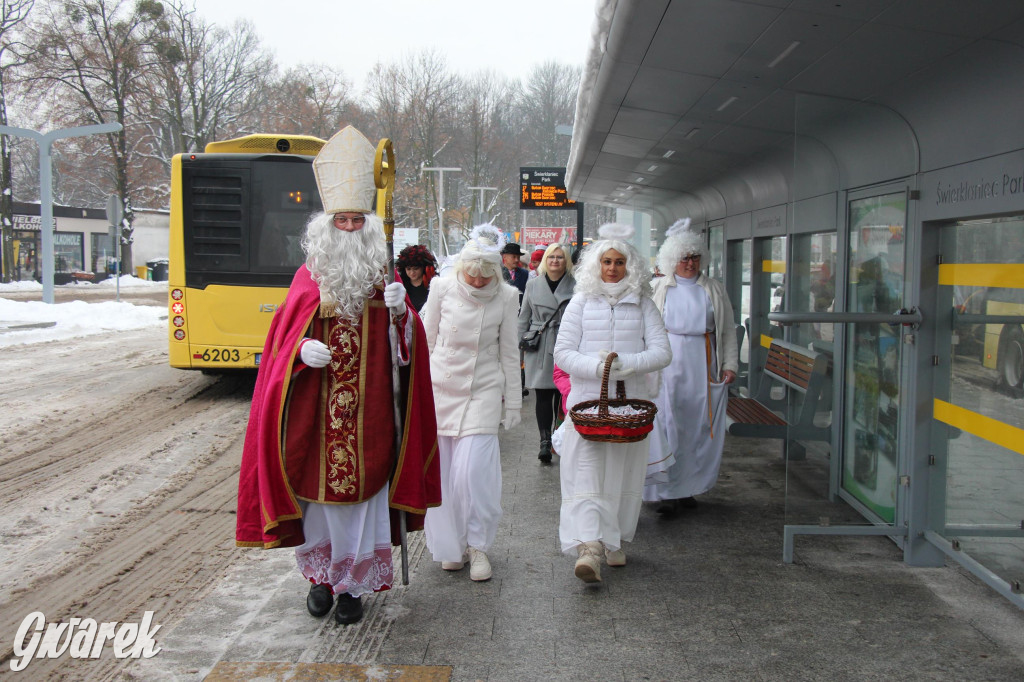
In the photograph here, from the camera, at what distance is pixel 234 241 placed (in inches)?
447

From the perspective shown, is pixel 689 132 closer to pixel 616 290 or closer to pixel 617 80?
pixel 617 80

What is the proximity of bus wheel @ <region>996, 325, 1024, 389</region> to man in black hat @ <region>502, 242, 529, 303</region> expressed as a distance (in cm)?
694

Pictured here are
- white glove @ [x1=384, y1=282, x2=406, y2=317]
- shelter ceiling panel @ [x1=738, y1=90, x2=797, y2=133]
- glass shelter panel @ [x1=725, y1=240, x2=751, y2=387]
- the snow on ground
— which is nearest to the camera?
white glove @ [x1=384, y1=282, x2=406, y2=317]

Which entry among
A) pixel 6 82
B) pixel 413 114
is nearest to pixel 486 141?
pixel 413 114

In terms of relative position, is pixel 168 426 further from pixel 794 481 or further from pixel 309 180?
pixel 794 481

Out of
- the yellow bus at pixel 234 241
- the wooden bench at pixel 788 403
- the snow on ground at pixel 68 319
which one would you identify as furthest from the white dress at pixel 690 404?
the snow on ground at pixel 68 319

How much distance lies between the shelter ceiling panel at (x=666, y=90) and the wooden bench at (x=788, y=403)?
1.81 metres

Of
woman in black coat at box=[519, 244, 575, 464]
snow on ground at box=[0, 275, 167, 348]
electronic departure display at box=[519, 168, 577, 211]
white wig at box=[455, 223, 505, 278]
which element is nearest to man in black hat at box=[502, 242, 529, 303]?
woman in black coat at box=[519, 244, 575, 464]

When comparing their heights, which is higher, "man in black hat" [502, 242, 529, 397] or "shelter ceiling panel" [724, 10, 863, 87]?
"shelter ceiling panel" [724, 10, 863, 87]

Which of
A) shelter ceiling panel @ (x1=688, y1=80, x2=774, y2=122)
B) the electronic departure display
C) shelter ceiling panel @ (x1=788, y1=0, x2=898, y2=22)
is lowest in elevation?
shelter ceiling panel @ (x1=788, y1=0, x2=898, y2=22)

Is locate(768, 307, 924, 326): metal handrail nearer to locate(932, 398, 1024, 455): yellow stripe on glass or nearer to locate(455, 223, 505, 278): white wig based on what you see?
locate(932, 398, 1024, 455): yellow stripe on glass

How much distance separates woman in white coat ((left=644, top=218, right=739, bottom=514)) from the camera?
6195 mm

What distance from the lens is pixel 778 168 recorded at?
852 cm

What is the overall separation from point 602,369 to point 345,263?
4.76 feet
